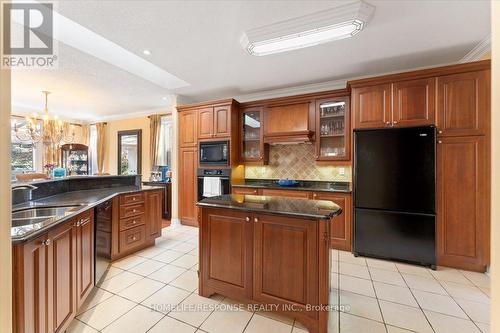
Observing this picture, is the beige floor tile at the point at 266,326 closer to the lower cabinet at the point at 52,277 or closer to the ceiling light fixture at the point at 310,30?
the lower cabinet at the point at 52,277

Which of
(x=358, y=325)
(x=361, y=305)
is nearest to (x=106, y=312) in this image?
(x=358, y=325)

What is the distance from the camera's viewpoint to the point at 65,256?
5.18 feet

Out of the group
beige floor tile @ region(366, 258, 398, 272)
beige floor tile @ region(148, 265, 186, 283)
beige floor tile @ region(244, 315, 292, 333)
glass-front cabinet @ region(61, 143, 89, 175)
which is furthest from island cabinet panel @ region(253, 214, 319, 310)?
glass-front cabinet @ region(61, 143, 89, 175)

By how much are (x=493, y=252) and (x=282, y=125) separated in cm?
332

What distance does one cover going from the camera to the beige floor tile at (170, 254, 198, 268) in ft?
9.14

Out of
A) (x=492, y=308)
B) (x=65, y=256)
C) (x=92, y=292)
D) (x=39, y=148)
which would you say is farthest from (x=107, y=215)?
(x=39, y=148)

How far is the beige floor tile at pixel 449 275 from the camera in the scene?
2453mm

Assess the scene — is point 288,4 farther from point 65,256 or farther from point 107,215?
point 107,215

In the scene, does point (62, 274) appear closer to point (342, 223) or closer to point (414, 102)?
point (342, 223)

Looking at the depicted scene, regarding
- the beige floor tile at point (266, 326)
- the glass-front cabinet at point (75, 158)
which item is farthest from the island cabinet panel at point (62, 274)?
the glass-front cabinet at point (75, 158)

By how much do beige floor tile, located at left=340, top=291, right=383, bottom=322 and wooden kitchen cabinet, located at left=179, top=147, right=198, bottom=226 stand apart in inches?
118

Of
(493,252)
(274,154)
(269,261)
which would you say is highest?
(274,154)

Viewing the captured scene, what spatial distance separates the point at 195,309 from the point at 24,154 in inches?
272

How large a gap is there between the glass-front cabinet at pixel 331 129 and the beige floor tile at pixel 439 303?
1962mm
